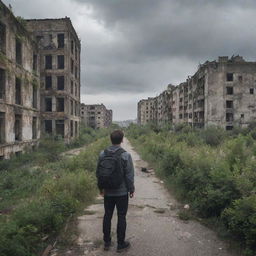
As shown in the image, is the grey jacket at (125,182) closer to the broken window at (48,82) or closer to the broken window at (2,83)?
the broken window at (2,83)

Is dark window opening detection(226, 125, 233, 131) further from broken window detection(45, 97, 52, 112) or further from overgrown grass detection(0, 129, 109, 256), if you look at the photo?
overgrown grass detection(0, 129, 109, 256)

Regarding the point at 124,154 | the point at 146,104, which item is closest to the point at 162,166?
the point at 124,154

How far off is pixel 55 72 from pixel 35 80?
5820 mm

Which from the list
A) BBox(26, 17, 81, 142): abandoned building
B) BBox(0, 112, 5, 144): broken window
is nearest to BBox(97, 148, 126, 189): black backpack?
BBox(0, 112, 5, 144): broken window

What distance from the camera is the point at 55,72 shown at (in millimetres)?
25781

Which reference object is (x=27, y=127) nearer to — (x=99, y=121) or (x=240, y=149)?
(x=240, y=149)

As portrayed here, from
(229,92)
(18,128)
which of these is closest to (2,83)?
(18,128)

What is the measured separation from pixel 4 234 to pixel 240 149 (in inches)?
311

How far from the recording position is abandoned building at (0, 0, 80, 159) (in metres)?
14.7

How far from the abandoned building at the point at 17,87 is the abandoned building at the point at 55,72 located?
4572 mm

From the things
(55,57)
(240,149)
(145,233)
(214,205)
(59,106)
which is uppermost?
(55,57)

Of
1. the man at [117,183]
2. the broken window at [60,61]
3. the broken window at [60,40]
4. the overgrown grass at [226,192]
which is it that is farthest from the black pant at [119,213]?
the broken window at [60,40]

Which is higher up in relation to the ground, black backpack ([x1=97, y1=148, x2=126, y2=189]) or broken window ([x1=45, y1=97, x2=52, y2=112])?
broken window ([x1=45, y1=97, x2=52, y2=112])

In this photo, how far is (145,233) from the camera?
462cm
